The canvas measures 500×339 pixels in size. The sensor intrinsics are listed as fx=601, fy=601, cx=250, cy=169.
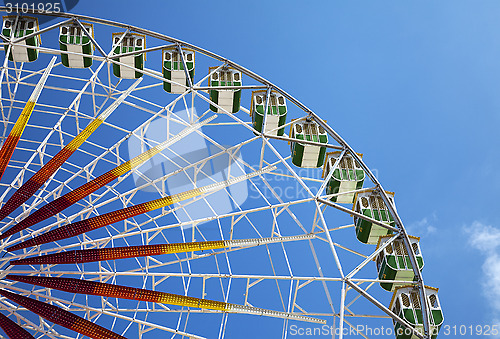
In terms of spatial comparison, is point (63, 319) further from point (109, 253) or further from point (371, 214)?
point (371, 214)

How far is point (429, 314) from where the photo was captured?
847 inches

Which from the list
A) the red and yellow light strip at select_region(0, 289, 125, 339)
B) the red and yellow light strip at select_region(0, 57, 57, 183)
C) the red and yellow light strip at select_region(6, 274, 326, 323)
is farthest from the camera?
the red and yellow light strip at select_region(0, 57, 57, 183)

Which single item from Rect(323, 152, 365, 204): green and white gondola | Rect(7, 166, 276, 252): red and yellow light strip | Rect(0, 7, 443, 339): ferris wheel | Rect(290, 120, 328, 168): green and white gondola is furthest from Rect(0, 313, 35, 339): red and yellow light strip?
Rect(323, 152, 365, 204): green and white gondola

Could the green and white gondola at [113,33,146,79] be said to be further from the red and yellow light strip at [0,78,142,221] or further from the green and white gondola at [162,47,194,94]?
the red and yellow light strip at [0,78,142,221]

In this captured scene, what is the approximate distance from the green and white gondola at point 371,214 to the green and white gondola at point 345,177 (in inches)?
18.7

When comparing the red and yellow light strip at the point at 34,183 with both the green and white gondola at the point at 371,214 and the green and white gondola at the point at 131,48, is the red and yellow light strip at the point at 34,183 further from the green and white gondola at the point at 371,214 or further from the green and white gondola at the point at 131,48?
the green and white gondola at the point at 371,214

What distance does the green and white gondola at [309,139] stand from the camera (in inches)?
972

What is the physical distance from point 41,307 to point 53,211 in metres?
3.37

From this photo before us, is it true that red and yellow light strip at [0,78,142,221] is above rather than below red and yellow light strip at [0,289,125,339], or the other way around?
above

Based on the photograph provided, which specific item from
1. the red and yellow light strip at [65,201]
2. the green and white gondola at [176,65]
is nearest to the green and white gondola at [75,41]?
the green and white gondola at [176,65]

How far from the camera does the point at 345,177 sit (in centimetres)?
2400

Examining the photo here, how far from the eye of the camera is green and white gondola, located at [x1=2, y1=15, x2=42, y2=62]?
81.1ft

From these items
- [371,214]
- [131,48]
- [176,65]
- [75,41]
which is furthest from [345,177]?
[75,41]

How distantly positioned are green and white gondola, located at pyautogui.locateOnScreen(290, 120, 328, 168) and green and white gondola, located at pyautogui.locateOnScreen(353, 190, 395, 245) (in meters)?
2.36
